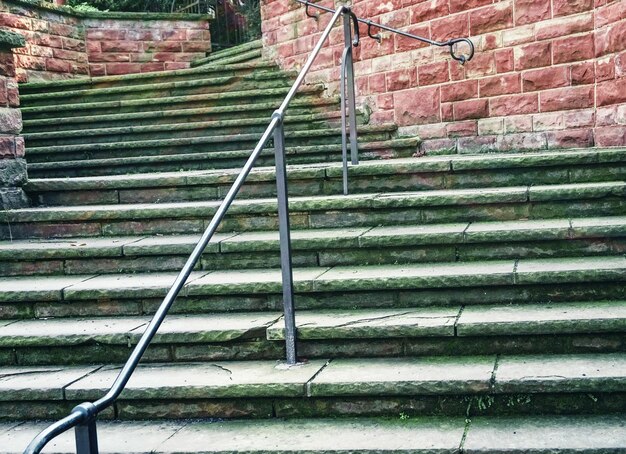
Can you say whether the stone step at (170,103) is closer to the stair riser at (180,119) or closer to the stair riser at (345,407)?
the stair riser at (180,119)

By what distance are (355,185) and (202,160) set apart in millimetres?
1852

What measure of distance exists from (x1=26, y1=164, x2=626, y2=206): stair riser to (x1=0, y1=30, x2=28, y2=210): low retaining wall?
0.11 meters

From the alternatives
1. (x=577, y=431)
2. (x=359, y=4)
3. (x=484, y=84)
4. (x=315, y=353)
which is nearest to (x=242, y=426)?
(x=315, y=353)

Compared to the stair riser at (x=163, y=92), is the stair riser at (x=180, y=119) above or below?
below

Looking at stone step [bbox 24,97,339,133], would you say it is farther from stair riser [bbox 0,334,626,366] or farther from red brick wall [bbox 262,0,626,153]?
stair riser [bbox 0,334,626,366]

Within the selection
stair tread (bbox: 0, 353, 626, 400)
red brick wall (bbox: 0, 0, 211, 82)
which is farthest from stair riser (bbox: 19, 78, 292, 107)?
stair tread (bbox: 0, 353, 626, 400)

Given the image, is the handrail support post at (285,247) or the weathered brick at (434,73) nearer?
the handrail support post at (285,247)

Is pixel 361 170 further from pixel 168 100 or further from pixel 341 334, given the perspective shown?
pixel 168 100

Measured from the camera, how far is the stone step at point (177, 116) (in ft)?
22.1

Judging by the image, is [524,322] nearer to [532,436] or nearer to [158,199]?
[532,436]

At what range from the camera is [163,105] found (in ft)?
23.4

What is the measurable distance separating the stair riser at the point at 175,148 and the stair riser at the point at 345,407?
342 centimetres

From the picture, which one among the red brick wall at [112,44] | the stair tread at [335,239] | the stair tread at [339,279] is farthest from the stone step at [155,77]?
the stair tread at [339,279]

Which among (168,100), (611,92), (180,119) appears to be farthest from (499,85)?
(168,100)
